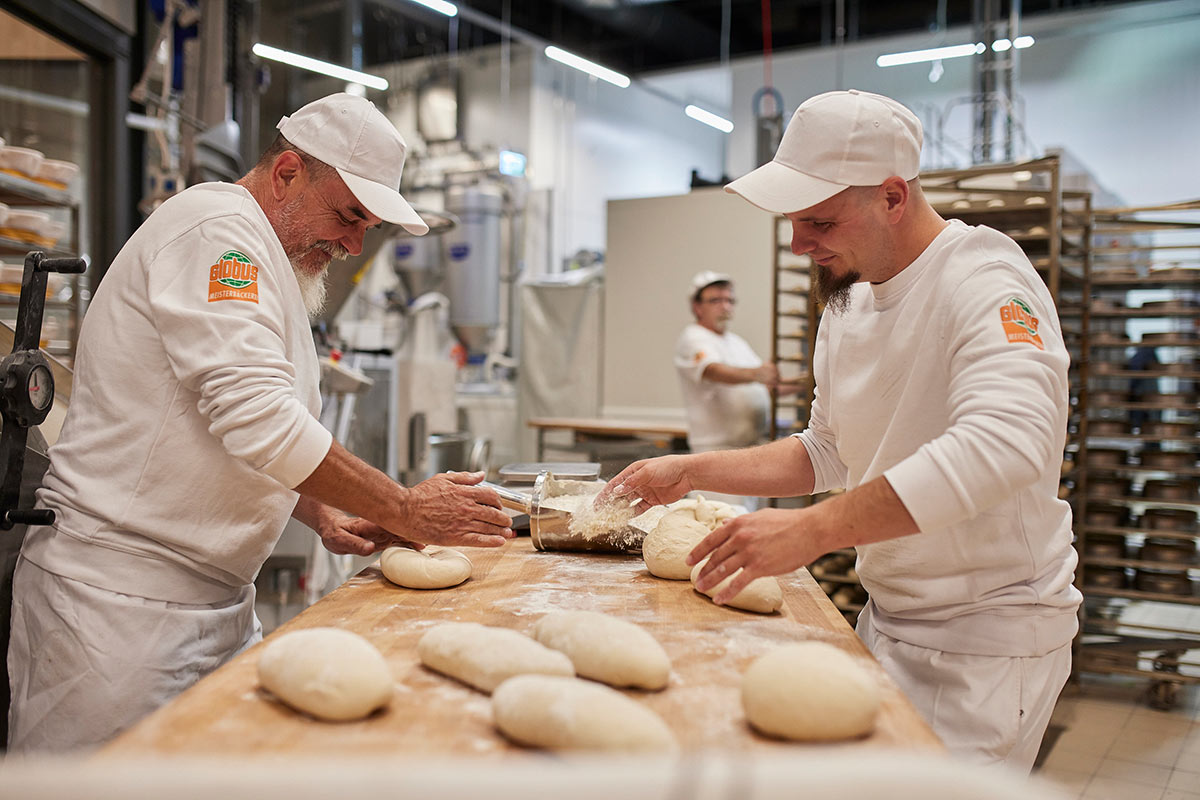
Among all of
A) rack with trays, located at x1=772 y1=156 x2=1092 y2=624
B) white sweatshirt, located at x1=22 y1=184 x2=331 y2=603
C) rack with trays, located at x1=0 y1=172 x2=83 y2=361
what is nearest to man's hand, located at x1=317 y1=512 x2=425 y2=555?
white sweatshirt, located at x1=22 y1=184 x2=331 y2=603

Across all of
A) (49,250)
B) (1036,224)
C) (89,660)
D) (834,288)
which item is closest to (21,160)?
(49,250)

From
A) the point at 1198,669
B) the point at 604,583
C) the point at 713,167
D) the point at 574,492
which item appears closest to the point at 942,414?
the point at 604,583

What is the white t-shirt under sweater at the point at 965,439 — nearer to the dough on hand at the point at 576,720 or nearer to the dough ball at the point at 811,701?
the dough ball at the point at 811,701

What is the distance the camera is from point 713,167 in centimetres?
1152

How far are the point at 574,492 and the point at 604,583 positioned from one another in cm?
37

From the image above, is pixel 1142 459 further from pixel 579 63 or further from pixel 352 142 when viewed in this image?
pixel 579 63

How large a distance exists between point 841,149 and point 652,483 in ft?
2.41

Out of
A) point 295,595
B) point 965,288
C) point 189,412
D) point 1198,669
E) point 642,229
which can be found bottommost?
point 1198,669

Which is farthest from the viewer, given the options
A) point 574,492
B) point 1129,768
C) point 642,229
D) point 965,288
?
point 642,229

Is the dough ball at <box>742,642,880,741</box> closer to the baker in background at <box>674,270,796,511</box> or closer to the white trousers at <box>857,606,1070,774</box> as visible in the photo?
the white trousers at <box>857,606,1070,774</box>

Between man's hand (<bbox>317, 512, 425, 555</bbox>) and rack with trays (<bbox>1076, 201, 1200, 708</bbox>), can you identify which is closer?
man's hand (<bbox>317, 512, 425, 555</bbox>)

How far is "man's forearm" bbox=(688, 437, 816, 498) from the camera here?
175cm

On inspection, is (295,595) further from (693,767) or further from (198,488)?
(693,767)

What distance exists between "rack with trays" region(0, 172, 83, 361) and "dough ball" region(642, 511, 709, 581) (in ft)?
7.29
